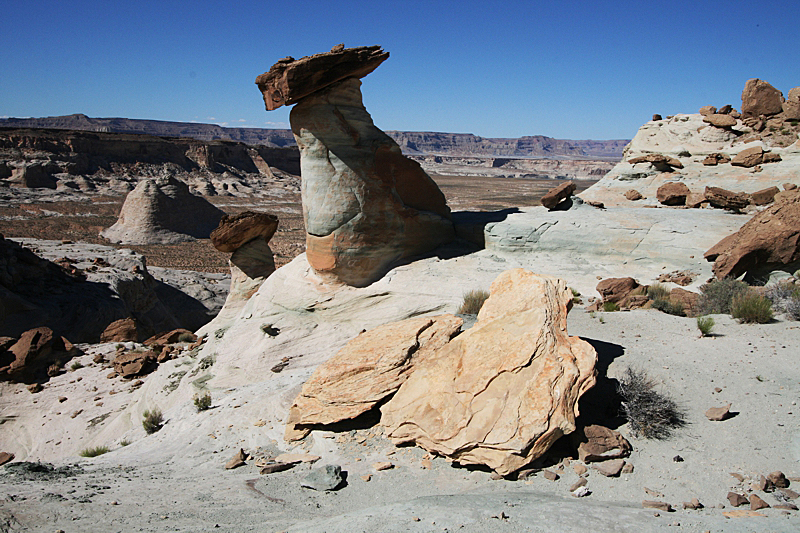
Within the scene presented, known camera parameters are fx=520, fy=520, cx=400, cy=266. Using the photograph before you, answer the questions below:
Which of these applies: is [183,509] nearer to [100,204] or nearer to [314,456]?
[314,456]

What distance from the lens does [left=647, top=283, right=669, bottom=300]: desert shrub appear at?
8898 millimetres

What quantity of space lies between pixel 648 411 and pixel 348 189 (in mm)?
6658

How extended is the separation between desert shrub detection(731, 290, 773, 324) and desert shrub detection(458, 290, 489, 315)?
371 cm

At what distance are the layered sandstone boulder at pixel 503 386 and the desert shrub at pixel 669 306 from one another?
10.9 ft

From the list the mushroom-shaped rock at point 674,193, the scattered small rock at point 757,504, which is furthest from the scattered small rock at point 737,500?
the mushroom-shaped rock at point 674,193

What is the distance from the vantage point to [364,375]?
5945mm

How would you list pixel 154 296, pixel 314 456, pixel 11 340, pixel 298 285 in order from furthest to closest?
pixel 154 296 → pixel 11 340 → pixel 298 285 → pixel 314 456

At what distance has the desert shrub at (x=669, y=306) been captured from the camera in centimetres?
821

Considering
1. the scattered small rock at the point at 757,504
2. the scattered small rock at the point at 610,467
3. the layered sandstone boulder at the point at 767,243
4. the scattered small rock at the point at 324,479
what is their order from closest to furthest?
the scattered small rock at the point at 757,504
the scattered small rock at the point at 610,467
the scattered small rock at the point at 324,479
the layered sandstone boulder at the point at 767,243

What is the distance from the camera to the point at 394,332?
6395mm

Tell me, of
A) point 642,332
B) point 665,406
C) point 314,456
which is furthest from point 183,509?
point 642,332

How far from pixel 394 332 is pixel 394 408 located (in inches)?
42.6

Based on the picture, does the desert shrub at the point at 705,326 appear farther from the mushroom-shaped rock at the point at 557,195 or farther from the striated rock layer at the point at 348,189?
the striated rock layer at the point at 348,189

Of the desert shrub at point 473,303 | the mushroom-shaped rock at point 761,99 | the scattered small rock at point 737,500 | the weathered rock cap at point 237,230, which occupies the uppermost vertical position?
the mushroom-shaped rock at point 761,99
